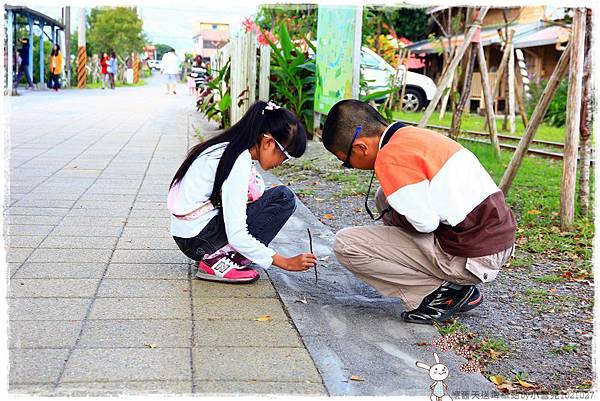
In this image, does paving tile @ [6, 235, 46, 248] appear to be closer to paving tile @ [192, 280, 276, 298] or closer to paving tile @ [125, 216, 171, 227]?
paving tile @ [125, 216, 171, 227]

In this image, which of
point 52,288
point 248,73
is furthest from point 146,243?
point 248,73

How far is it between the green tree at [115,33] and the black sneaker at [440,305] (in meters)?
40.8

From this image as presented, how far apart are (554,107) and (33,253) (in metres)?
13.7

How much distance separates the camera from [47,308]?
3.57 metres

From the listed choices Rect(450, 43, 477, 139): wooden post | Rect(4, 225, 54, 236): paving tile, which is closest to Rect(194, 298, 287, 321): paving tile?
Rect(4, 225, 54, 236): paving tile

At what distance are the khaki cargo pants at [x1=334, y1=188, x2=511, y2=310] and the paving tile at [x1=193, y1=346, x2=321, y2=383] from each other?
2.38ft

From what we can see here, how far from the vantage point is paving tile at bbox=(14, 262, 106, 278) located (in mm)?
4117

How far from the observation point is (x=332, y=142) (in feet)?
12.1

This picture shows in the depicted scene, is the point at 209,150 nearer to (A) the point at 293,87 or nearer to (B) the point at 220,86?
(A) the point at 293,87

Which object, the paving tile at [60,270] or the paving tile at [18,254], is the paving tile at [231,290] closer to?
the paving tile at [60,270]

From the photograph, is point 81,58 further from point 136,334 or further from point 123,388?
point 123,388

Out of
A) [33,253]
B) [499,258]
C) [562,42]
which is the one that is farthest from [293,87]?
[562,42]

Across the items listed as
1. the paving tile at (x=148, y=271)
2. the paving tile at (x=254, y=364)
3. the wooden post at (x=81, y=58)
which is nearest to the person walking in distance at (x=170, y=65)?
the wooden post at (x=81, y=58)

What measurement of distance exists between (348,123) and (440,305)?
0.97m
